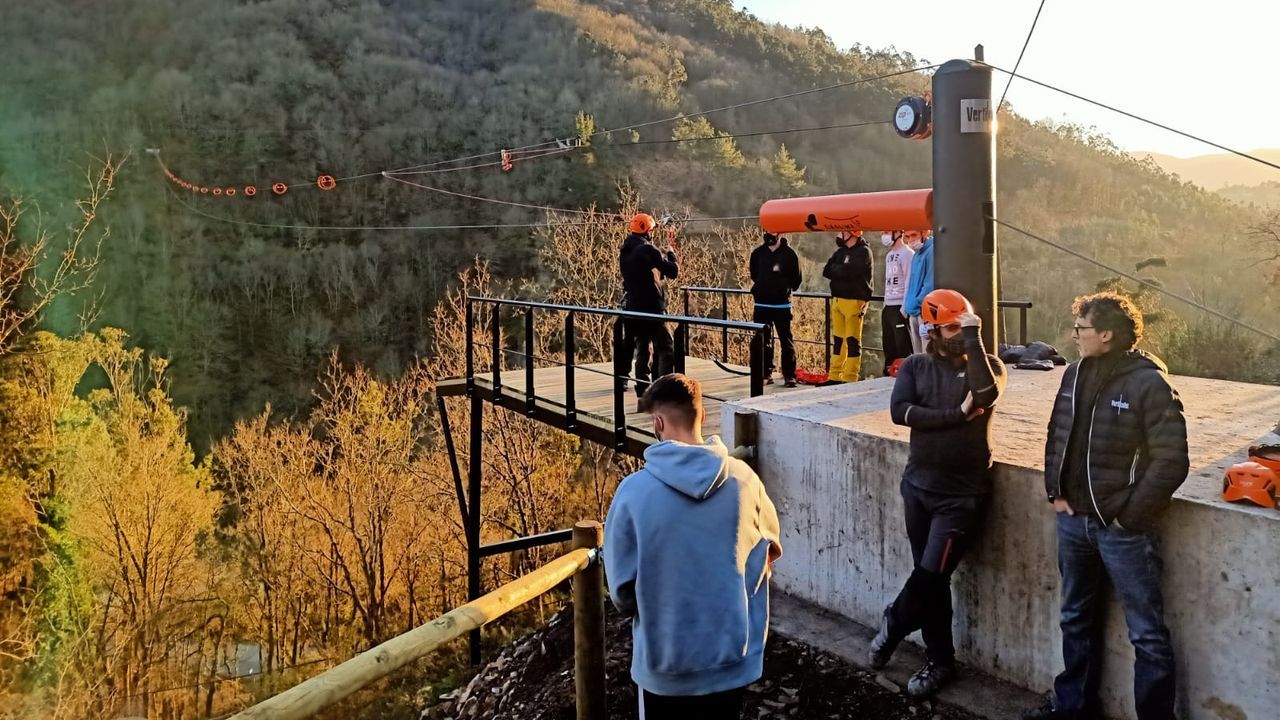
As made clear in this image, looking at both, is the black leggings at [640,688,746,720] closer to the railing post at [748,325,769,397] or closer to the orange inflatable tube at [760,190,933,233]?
the railing post at [748,325,769,397]

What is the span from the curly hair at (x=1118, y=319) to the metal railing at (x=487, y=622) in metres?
1.95

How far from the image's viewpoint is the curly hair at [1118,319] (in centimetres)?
296

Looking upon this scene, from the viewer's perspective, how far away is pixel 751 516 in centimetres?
231

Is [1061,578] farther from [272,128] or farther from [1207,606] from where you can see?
[272,128]

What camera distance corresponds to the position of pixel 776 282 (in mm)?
7469

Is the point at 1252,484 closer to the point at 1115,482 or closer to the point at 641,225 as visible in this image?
the point at 1115,482

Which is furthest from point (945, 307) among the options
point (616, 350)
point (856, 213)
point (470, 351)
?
point (470, 351)

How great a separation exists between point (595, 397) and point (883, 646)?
4751 millimetres

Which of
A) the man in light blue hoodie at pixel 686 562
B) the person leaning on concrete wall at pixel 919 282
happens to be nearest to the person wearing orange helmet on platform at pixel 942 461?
the man in light blue hoodie at pixel 686 562

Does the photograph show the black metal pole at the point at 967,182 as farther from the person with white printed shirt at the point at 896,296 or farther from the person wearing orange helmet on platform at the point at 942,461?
the person with white printed shirt at the point at 896,296

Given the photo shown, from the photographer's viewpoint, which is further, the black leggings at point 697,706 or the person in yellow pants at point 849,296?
the person in yellow pants at point 849,296

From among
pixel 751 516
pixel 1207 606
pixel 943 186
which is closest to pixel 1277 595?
pixel 1207 606

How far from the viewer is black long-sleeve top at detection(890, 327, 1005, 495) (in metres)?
3.44

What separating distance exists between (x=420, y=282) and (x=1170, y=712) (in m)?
43.4
